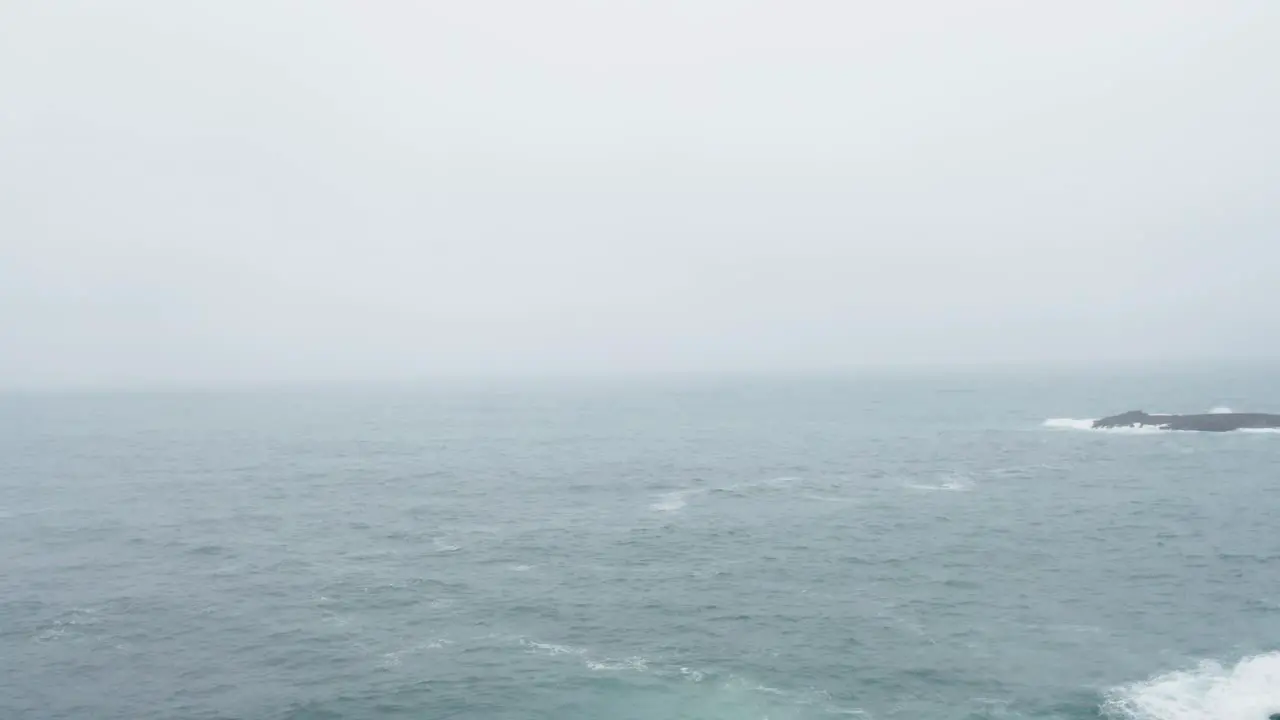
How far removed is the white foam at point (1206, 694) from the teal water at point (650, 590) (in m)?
0.17

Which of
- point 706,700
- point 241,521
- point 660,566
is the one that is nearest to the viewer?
point 706,700

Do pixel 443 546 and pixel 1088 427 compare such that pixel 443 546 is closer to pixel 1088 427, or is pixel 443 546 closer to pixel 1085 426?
pixel 1088 427

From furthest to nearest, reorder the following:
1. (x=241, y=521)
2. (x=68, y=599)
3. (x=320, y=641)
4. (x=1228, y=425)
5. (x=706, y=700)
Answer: (x=1228, y=425) < (x=241, y=521) < (x=68, y=599) < (x=320, y=641) < (x=706, y=700)

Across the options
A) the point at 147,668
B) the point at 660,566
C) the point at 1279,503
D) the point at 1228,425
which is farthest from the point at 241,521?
Result: the point at 1228,425

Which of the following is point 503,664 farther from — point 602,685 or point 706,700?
point 706,700

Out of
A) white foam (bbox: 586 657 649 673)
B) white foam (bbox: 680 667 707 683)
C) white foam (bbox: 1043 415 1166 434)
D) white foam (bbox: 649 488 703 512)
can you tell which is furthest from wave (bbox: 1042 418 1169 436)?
white foam (bbox: 586 657 649 673)

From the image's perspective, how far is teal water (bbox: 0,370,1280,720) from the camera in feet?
149

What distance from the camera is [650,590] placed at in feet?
209

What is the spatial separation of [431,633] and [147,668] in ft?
59.0

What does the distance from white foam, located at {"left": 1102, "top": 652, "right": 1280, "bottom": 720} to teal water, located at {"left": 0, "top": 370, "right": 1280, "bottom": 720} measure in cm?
17

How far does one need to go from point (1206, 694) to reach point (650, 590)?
3762cm

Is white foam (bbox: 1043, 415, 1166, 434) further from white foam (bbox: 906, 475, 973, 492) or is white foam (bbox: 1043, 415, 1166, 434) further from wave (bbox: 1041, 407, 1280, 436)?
white foam (bbox: 906, 475, 973, 492)

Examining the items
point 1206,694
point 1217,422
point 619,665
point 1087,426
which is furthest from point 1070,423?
point 619,665

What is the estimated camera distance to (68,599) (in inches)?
2461
